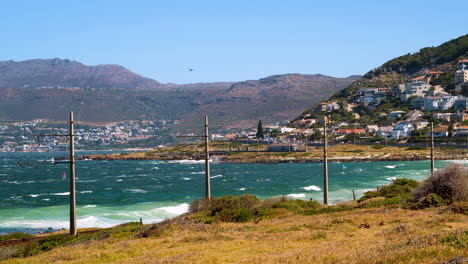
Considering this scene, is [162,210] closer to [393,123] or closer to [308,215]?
[308,215]

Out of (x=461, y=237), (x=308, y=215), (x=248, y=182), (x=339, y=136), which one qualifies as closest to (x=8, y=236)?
(x=308, y=215)

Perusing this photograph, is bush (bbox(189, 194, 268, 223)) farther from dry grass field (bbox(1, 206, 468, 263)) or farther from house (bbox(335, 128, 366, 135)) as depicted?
house (bbox(335, 128, 366, 135))

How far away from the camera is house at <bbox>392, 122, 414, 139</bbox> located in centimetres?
15512

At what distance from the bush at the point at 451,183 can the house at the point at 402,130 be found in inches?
5110

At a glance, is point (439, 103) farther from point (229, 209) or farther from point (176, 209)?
point (229, 209)

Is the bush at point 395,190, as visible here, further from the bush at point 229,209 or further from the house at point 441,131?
the house at point 441,131

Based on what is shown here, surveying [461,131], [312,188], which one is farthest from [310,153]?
[312,188]

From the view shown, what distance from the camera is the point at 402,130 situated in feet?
511

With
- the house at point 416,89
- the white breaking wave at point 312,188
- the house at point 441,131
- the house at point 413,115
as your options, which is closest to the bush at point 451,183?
the white breaking wave at point 312,188

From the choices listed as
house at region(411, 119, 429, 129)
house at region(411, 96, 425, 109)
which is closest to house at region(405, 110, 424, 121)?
house at region(411, 119, 429, 129)

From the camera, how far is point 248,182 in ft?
285

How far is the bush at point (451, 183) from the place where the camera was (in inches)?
1075

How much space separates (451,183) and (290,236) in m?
10.8

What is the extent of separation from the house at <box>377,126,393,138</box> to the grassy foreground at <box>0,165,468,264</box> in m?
131
